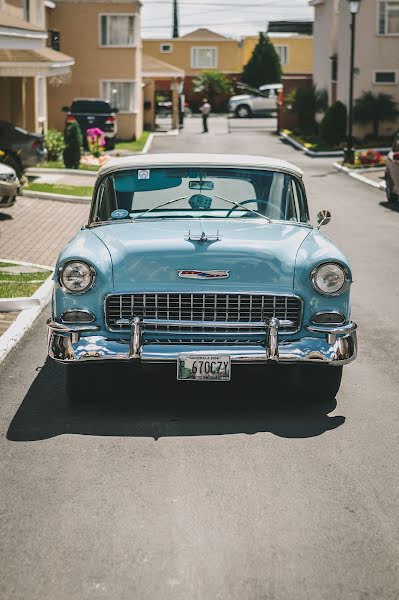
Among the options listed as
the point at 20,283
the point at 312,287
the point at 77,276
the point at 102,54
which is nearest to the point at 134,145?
the point at 102,54

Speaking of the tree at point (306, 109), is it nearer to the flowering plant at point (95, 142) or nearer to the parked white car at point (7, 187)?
the flowering plant at point (95, 142)

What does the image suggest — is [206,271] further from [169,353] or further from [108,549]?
[108,549]

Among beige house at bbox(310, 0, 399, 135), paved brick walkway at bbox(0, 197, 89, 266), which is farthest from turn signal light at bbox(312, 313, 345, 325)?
beige house at bbox(310, 0, 399, 135)

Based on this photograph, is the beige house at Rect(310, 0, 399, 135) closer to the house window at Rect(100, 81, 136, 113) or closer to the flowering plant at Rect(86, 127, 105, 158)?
the house window at Rect(100, 81, 136, 113)

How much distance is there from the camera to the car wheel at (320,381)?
7.84 meters

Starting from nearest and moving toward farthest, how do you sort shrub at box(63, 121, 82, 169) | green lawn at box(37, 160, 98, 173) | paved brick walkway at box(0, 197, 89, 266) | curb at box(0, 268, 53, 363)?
curb at box(0, 268, 53, 363) → paved brick walkway at box(0, 197, 89, 266) → shrub at box(63, 121, 82, 169) → green lawn at box(37, 160, 98, 173)

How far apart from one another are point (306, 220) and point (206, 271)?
5.75 feet

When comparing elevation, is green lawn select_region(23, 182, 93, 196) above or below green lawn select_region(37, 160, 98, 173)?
below

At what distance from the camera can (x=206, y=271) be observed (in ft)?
24.6

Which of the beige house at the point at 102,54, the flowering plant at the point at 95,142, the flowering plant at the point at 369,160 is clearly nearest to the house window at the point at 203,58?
the beige house at the point at 102,54

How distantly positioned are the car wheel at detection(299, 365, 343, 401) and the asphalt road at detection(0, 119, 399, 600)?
0.35 ft

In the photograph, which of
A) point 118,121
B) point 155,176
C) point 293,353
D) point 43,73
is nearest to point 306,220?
point 155,176

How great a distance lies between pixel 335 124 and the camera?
43.8 metres

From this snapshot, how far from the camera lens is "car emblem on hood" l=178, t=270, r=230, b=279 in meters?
7.48
